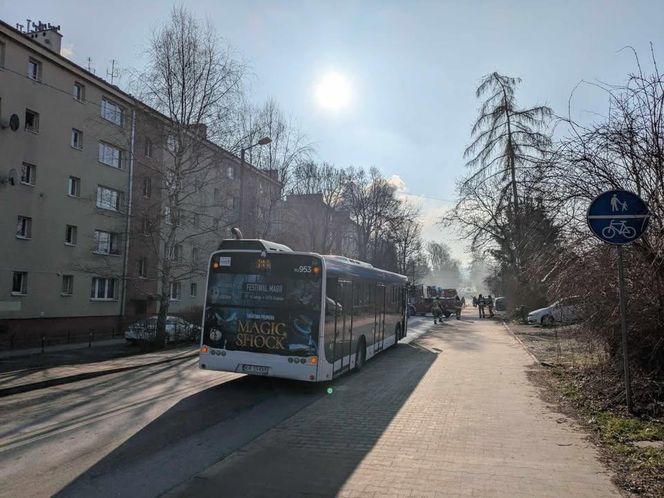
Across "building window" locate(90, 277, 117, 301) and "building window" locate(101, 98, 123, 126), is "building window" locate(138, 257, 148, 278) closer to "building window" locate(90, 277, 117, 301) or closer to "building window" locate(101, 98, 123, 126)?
"building window" locate(90, 277, 117, 301)

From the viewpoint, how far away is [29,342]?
976 inches

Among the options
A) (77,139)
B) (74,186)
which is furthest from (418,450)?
(77,139)

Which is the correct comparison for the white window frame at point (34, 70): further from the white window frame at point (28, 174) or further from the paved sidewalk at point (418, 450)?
the paved sidewalk at point (418, 450)

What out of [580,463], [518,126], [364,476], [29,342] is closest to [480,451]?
[580,463]

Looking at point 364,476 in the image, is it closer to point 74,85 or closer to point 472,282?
point 74,85

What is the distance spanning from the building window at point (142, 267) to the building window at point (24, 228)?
323 inches

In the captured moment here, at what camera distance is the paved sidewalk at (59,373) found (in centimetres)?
1066

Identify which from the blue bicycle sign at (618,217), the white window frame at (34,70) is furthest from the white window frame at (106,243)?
the blue bicycle sign at (618,217)

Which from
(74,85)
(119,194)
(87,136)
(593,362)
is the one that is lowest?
(593,362)

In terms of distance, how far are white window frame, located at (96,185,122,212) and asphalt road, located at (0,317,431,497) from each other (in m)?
19.9

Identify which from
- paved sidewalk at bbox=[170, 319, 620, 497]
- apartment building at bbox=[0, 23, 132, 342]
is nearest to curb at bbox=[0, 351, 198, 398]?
paved sidewalk at bbox=[170, 319, 620, 497]

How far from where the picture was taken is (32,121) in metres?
25.5

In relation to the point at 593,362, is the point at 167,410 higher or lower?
lower

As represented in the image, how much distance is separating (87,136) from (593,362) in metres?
27.6
